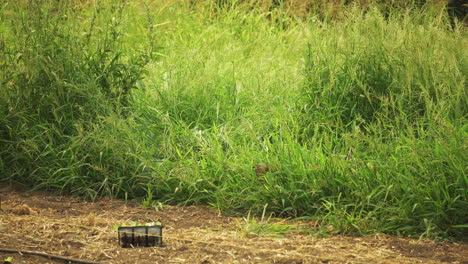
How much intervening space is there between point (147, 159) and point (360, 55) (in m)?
1.86

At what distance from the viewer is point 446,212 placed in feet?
12.1

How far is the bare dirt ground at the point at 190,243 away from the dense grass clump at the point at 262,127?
0.62 feet

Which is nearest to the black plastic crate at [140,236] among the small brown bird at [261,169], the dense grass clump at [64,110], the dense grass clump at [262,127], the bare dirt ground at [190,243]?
the bare dirt ground at [190,243]

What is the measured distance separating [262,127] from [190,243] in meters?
1.69

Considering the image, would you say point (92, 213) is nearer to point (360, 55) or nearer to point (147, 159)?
point (147, 159)

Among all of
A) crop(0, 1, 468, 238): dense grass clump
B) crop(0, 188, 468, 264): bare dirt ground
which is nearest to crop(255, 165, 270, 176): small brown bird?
crop(0, 1, 468, 238): dense grass clump

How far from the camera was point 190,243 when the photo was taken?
3.38 m

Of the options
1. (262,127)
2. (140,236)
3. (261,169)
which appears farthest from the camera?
(262,127)

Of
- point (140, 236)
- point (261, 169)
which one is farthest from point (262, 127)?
point (140, 236)

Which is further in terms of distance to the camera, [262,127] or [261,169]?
[262,127]

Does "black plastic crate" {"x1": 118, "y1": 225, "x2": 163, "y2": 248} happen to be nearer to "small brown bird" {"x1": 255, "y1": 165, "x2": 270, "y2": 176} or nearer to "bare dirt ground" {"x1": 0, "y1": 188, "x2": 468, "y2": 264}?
"bare dirt ground" {"x1": 0, "y1": 188, "x2": 468, "y2": 264}

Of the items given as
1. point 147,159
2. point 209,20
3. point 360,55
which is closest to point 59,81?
point 147,159

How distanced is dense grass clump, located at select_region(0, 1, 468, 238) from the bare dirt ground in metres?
0.19

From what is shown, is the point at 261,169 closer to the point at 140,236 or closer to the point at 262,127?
the point at 262,127
